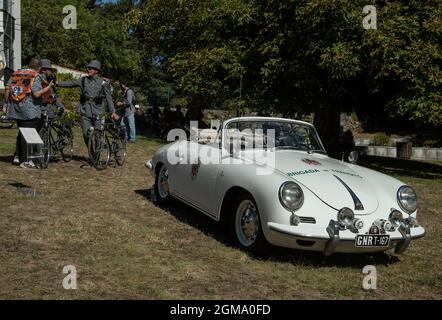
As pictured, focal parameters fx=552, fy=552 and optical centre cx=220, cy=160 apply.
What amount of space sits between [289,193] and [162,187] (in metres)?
3.11

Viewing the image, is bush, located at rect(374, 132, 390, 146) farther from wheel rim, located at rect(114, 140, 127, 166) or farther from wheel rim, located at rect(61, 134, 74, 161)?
wheel rim, located at rect(61, 134, 74, 161)

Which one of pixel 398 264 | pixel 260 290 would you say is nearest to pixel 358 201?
pixel 398 264

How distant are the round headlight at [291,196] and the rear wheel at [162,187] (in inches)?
112

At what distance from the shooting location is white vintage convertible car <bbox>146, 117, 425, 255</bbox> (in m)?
5.34

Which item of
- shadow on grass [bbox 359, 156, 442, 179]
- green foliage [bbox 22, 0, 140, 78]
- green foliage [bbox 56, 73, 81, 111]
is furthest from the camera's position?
green foliage [bbox 22, 0, 140, 78]

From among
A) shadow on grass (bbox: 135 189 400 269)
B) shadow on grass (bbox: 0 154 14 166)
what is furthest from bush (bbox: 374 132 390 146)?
shadow on grass (bbox: 135 189 400 269)

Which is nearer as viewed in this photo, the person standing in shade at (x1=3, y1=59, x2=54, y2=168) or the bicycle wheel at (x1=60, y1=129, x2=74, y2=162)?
the person standing in shade at (x1=3, y1=59, x2=54, y2=168)

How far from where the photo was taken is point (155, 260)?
544cm

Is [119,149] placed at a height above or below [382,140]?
above

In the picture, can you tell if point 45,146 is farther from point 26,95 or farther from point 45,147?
point 26,95

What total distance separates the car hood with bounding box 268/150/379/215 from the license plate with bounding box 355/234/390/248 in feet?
0.79

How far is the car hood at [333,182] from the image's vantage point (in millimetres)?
5484

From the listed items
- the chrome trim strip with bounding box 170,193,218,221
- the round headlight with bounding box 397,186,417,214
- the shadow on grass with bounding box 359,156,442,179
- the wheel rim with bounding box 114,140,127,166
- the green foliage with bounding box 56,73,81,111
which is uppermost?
the green foliage with bounding box 56,73,81,111

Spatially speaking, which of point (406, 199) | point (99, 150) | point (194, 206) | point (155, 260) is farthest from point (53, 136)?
point (406, 199)
